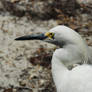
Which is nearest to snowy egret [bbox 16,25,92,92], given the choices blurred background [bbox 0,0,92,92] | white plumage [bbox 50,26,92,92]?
white plumage [bbox 50,26,92,92]

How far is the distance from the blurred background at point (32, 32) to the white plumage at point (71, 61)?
793 millimetres

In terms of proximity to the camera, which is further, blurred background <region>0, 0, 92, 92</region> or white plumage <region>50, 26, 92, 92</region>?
blurred background <region>0, 0, 92, 92</region>

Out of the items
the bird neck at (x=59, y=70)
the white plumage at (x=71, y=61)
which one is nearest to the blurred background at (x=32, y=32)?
the bird neck at (x=59, y=70)

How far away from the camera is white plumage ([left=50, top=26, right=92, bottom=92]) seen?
2594mm

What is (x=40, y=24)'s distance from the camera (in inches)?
187

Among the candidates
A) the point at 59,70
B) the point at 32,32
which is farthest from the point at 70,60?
the point at 32,32

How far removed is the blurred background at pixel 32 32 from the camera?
3.60 m

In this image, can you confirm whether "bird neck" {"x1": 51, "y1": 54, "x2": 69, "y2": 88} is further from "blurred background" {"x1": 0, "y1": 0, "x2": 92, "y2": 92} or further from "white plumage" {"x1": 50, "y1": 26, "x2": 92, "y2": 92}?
"blurred background" {"x1": 0, "y1": 0, "x2": 92, "y2": 92}

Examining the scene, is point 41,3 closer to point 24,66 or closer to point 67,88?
point 24,66

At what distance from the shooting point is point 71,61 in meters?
2.68

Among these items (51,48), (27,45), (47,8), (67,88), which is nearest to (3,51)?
(27,45)

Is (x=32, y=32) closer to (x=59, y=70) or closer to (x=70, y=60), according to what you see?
(x=59, y=70)

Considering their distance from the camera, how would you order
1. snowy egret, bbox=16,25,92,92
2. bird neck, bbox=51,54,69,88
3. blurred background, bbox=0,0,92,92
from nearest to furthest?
1. snowy egret, bbox=16,25,92,92
2. bird neck, bbox=51,54,69,88
3. blurred background, bbox=0,0,92,92

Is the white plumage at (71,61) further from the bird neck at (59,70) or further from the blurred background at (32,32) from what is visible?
the blurred background at (32,32)
